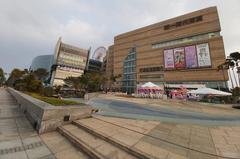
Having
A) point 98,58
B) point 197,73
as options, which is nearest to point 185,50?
point 197,73

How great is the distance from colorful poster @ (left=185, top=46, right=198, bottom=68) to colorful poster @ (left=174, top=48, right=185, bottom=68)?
3.99 ft

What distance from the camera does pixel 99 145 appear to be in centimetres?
366

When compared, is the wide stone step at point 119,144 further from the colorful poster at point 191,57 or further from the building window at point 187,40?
the building window at point 187,40

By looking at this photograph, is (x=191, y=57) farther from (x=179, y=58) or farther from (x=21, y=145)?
(x=21, y=145)

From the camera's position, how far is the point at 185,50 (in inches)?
1549

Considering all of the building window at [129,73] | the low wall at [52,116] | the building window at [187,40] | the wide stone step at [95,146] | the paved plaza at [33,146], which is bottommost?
the paved plaza at [33,146]

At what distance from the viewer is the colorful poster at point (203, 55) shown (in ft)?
116

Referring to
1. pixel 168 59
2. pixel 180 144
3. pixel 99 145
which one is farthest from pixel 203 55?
pixel 99 145

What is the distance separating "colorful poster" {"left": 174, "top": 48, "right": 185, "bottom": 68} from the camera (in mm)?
39531

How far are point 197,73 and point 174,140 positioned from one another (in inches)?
1551

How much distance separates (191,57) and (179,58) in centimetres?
359

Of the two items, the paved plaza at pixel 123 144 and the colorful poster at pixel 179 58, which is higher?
the colorful poster at pixel 179 58

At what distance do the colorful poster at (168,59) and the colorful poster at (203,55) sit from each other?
26.0 feet

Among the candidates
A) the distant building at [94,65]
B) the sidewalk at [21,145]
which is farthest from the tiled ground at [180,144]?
the distant building at [94,65]
